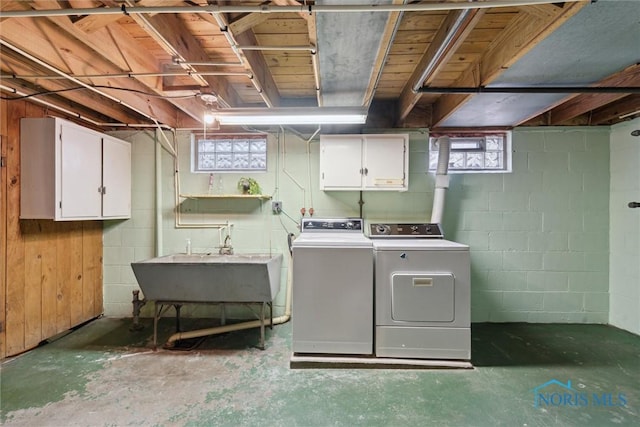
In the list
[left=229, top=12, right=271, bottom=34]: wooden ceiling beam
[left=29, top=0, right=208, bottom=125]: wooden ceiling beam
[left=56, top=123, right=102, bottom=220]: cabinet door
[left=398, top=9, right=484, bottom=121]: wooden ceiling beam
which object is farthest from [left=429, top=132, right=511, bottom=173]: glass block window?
[left=56, top=123, right=102, bottom=220]: cabinet door

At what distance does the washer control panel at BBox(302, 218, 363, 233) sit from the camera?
3.05 meters

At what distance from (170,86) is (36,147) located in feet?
4.31

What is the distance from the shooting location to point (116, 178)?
3.06m

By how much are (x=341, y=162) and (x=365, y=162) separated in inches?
10.1

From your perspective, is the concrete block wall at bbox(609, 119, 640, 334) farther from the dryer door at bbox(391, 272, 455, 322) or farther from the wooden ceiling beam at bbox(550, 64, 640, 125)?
the dryer door at bbox(391, 272, 455, 322)

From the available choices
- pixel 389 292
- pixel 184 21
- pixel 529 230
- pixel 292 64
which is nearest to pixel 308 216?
pixel 389 292

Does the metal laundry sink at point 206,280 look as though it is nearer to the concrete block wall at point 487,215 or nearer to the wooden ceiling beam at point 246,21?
the concrete block wall at point 487,215

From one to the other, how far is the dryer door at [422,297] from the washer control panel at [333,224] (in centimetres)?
88

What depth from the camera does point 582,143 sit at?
314cm

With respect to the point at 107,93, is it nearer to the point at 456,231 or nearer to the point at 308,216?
the point at 308,216

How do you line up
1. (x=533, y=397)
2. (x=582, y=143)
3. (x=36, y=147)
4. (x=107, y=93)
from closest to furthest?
(x=533, y=397) → (x=107, y=93) → (x=36, y=147) → (x=582, y=143)

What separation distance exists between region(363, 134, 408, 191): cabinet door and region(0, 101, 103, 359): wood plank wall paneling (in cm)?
316

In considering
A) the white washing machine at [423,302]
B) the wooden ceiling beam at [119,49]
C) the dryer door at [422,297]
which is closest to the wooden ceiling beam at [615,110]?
the white washing machine at [423,302]

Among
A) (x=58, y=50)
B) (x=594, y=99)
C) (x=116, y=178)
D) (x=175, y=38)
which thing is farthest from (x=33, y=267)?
(x=594, y=99)
